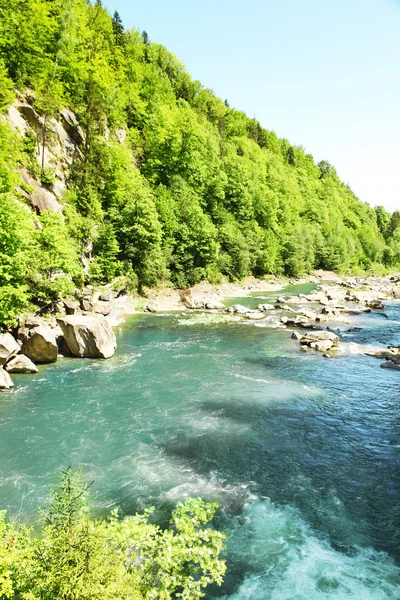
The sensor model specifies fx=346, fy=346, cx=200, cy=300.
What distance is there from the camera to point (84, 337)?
23391 mm

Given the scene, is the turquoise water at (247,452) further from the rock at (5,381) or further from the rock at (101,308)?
the rock at (101,308)

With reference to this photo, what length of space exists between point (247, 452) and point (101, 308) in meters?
22.1

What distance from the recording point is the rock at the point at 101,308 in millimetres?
31375

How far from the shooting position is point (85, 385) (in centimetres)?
1911

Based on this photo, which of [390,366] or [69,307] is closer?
[390,366]

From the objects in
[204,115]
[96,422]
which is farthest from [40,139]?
[204,115]

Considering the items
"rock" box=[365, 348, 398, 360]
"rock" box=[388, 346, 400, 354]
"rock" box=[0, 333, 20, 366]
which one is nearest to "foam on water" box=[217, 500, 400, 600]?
"rock" box=[0, 333, 20, 366]

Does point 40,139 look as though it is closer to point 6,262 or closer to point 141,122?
point 6,262

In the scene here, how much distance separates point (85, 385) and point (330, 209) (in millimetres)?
117508

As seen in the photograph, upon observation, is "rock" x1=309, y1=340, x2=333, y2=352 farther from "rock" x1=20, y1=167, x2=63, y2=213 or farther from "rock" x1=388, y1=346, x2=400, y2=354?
"rock" x1=20, y1=167, x2=63, y2=213

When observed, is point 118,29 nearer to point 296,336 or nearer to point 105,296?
point 105,296

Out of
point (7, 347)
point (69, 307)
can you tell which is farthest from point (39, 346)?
point (69, 307)

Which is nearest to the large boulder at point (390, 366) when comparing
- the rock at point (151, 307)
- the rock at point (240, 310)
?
the rock at point (240, 310)

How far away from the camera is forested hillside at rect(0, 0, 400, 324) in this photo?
89.2 feet
